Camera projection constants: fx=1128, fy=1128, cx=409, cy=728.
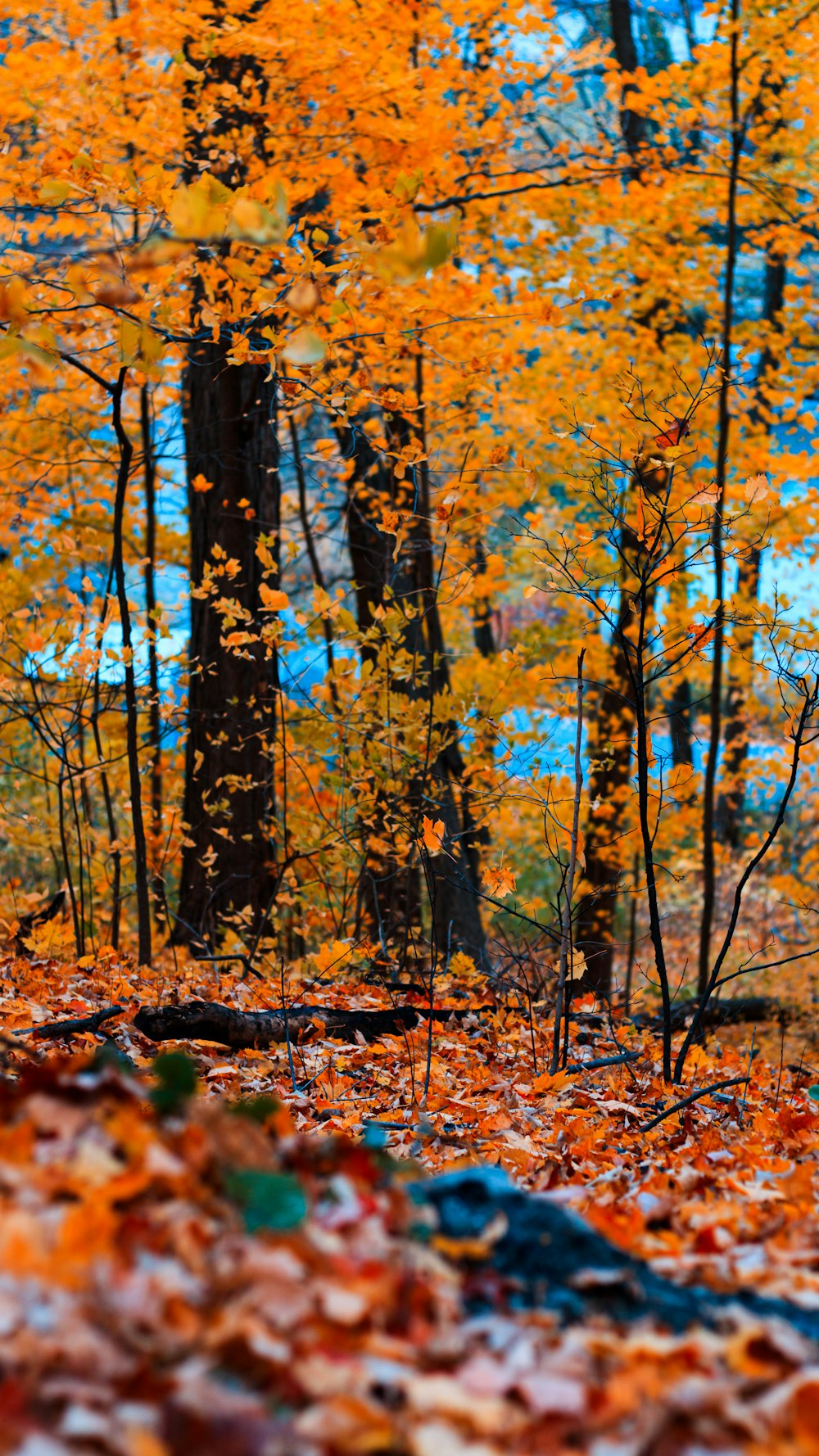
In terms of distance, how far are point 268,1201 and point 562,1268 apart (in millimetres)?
485

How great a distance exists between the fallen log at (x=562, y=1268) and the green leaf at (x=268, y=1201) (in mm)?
272

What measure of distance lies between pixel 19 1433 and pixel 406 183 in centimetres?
302

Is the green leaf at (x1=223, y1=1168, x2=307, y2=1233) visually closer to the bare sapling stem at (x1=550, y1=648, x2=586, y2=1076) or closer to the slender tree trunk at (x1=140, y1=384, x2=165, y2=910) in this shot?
the bare sapling stem at (x1=550, y1=648, x2=586, y2=1076)

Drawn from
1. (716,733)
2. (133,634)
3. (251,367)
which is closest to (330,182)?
(251,367)

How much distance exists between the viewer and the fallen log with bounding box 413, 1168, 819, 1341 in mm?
1474

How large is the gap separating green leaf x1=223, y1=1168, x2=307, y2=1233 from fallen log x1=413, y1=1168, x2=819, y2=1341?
272 millimetres

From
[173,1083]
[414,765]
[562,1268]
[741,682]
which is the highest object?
[741,682]

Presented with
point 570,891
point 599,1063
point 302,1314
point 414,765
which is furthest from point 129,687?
point 302,1314

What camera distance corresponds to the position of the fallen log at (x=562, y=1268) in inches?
58.0

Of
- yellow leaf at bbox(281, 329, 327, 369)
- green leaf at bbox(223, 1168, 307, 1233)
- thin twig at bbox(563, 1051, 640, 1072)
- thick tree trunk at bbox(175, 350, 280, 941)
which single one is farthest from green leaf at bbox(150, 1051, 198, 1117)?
thick tree trunk at bbox(175, 350, 280, 941)

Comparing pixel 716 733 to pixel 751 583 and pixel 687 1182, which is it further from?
pixel 687 1182

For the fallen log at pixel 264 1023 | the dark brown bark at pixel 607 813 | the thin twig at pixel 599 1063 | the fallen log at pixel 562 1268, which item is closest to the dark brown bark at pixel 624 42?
the dark brown bark at pixel 607 813

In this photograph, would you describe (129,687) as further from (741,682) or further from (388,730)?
(741,682)

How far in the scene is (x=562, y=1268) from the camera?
1.56 metres
